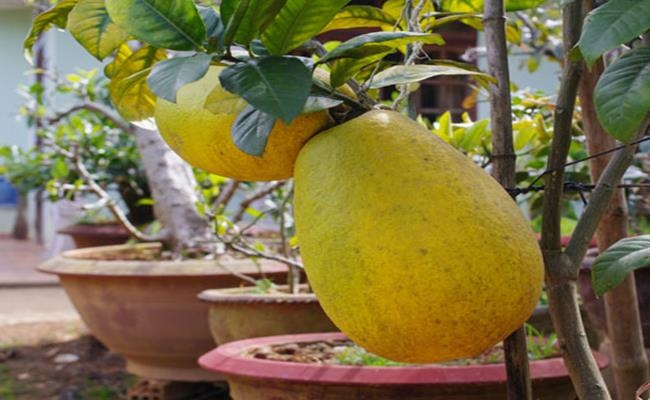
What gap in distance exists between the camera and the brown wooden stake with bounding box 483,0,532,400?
857mm

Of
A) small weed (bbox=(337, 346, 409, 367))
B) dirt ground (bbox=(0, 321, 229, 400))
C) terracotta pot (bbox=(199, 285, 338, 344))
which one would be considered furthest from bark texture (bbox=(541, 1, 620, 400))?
dirt ground (bbox=(0, 321, 229, 400))

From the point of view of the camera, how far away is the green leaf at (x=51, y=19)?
0.87 metres

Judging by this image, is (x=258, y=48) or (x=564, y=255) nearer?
(x=258, y=48)

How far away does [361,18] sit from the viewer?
96cm

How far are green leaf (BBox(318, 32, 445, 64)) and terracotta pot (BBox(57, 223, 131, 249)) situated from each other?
159 inches

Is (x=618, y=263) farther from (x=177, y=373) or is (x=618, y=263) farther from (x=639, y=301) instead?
(x=177, y=373)

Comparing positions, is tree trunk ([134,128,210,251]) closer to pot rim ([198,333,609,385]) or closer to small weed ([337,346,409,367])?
small weed ([337,346,409,367])

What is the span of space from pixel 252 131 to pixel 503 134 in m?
0.28

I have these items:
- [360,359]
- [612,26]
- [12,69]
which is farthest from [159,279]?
[12,69]

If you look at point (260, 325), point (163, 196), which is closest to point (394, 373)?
point (260, 325)

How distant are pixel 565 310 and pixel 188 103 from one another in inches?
14.5

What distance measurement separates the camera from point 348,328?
0.66 metres

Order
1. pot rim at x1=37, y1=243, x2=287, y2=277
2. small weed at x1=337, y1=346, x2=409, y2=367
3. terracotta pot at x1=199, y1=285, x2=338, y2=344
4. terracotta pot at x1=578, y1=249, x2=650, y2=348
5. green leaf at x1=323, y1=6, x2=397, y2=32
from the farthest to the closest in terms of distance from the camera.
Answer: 1. pot rim at x1=37, y1=243, x2=287, y2=277
2. terracotta pot at x1=199, y1=285, x2=338, y2=344
3. terracotta pot at x1=578, y1=249, x2=650, y2=348
4. small weed at x1=337, y1=346, x2=409, y2=367
5. green leaf at x1=323, y1=6, x2=397, y2=32

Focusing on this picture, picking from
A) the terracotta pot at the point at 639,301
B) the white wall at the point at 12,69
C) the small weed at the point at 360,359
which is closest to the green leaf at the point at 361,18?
the small weed at the point at 360,359
